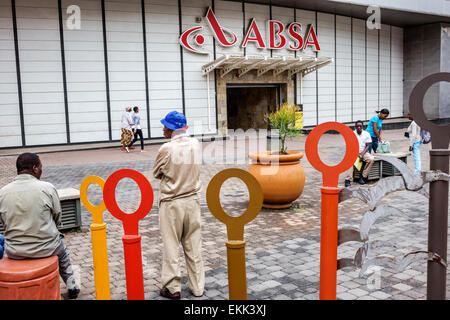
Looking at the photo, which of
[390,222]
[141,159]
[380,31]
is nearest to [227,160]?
[141,159]

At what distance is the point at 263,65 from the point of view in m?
21.7

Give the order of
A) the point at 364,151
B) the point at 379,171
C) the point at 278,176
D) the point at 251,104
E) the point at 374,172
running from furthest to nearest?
the point at 251,104 < the point at 379,171 < the point at 374,172 < the point at 364,151 < the point at 278,176

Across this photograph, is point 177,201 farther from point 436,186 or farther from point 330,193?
point 436,186

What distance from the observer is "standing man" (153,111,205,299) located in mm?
4141

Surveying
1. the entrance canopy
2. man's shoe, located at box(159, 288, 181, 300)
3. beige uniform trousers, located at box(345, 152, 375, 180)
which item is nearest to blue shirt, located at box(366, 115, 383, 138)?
beige uniform trousers, located at box(345, 152, 375, 180)

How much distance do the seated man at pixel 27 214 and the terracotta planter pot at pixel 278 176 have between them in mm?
4357

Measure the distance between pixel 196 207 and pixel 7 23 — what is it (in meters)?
15.8

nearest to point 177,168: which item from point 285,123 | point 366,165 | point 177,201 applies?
point 177,201

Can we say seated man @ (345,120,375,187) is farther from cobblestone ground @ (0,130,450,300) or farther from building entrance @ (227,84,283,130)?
building entrance @ (227,84,283,130)

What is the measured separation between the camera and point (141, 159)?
14.8 m

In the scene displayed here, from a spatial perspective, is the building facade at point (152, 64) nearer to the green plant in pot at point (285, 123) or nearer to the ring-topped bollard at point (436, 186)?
the green plant in pot at point (285, 123)

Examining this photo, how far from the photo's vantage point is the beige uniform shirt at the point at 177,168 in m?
4.12

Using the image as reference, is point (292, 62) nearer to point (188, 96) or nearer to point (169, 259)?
point (188, 96)

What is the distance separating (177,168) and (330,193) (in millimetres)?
1814
